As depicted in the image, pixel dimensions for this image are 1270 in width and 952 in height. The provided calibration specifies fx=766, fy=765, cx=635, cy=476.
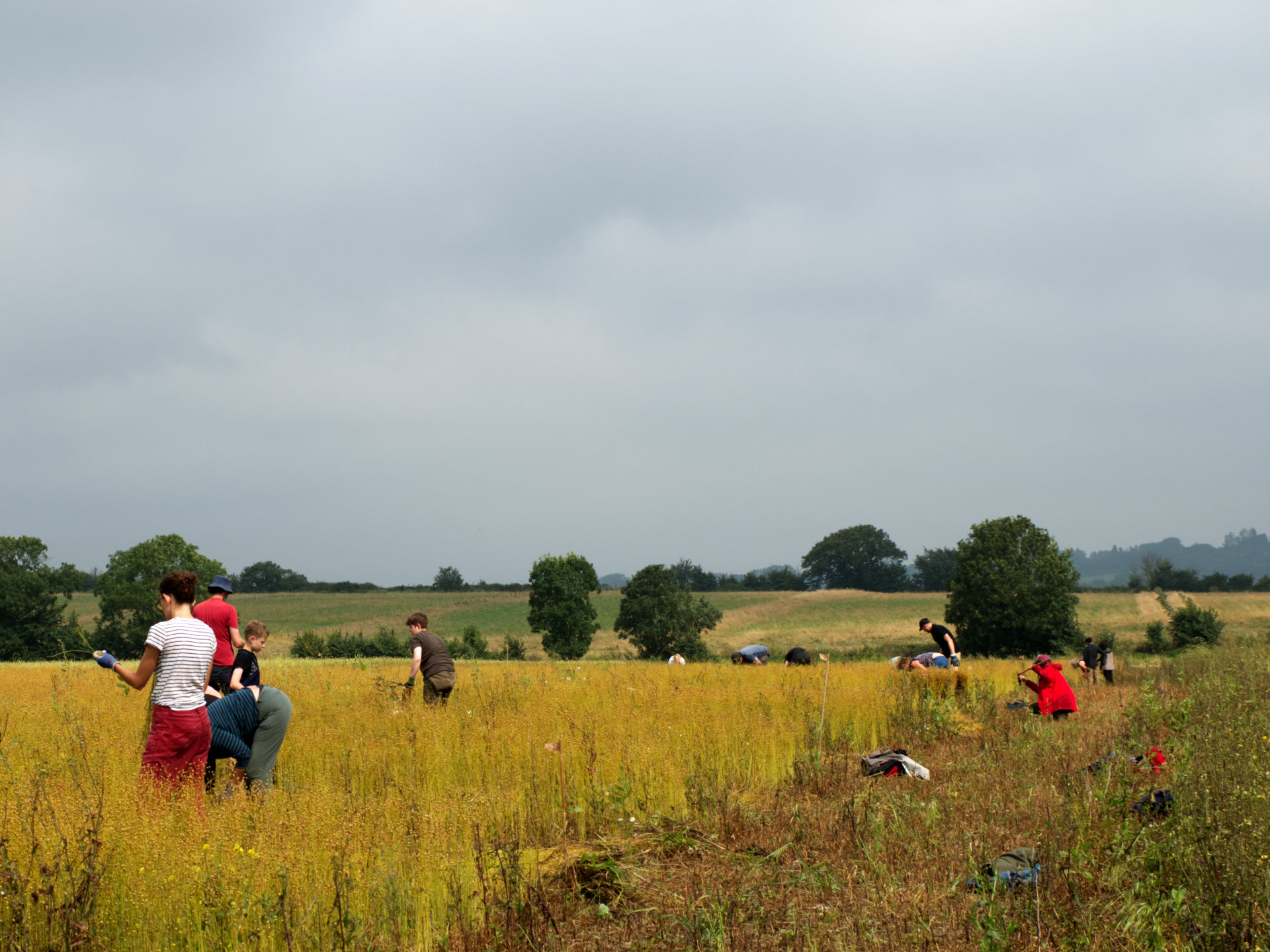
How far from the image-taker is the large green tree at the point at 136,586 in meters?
51.7

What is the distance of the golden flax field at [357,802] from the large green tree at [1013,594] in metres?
40.6

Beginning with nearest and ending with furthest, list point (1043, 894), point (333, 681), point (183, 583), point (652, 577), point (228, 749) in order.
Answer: point (1043, 894), point (183, 583), point (228, 749), point (333, 681), point (652, 577)

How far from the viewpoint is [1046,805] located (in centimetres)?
543

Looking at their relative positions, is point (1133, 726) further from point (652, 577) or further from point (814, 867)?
point (652, 577)

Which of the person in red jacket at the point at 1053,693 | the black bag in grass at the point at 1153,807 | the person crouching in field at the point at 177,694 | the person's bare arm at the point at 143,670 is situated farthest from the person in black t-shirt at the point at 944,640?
the person's bare arm at the point at 143,670

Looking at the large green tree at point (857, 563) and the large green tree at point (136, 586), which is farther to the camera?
the large green tree at point (857, 563)

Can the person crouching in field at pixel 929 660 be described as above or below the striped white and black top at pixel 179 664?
below

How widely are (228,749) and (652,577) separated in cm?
4812

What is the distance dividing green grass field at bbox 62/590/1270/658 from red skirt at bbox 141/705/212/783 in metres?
47.3

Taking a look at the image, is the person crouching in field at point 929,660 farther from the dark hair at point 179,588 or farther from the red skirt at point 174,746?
the dark hair at point 179,588

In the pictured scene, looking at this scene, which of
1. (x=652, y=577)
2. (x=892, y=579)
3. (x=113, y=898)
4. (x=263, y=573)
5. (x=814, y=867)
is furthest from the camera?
(x=892, y=579)

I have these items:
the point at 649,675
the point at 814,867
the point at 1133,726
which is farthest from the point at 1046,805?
the point at 649,675

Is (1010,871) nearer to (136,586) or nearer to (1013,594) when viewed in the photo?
(1013,594)

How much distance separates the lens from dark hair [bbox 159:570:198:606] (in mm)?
5051
